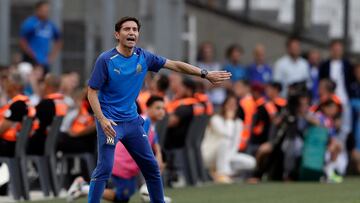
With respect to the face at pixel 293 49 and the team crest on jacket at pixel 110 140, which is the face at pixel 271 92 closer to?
the face at pixel 293 49

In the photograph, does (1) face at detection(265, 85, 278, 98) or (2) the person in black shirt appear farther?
(1) face at detection(265, 85, 278, 98)

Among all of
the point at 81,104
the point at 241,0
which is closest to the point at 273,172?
the point at 81,104

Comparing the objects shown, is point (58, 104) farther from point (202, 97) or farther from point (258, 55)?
point (258, 55)

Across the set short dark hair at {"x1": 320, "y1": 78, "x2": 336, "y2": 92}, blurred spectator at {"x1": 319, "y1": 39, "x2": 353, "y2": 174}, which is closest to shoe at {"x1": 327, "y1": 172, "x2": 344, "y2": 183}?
short dark hair at {"x1": 320, "y1": 78, "x2": 336, "y2": 92}

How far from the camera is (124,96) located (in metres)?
13.1

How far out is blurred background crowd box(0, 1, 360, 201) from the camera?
19344 millimetres

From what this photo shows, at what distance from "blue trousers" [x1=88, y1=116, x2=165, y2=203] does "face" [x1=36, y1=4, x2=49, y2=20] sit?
9.04 m

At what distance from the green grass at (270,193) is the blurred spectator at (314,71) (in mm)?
4635

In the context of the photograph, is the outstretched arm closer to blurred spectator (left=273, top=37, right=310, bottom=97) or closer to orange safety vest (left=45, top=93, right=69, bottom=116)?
orange safety vest (left=45, top=93, right=69, bottom=116)

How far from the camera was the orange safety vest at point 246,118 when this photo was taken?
75.0 ft

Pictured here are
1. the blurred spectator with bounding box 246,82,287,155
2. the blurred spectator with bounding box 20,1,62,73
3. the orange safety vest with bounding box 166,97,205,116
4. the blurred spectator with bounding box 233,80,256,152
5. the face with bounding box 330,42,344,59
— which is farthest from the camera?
the face with bounding box 330,42,344,59

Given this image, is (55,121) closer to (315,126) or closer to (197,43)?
(315,126)

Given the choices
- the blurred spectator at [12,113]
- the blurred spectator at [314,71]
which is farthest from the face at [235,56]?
the blurred spectator at [12,113]

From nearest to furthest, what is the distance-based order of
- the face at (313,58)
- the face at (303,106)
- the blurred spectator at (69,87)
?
the blurred spectator at (69,87) < the face at (303,106) < the face at (313,58)
